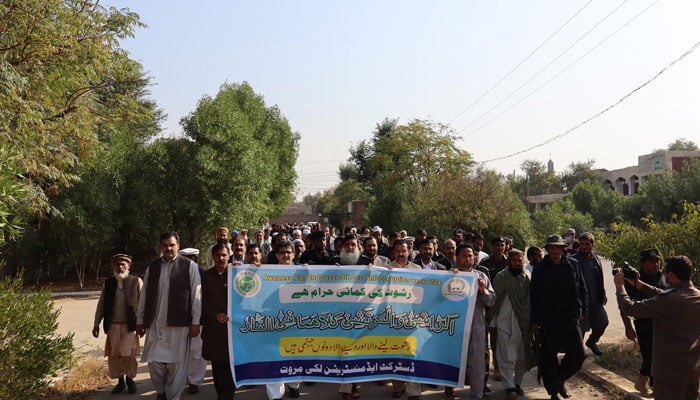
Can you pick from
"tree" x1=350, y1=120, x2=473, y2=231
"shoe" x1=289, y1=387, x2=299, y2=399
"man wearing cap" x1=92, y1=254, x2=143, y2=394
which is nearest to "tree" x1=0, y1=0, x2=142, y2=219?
"man wearing cap" x1=92, y1=254, x2=143, y2=394

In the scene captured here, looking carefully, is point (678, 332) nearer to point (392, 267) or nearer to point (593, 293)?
point (392, 267)

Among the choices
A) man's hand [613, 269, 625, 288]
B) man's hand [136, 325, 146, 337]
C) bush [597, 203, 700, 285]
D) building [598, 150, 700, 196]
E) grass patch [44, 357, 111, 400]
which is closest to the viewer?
man's hand [613, 269, 625, 288]

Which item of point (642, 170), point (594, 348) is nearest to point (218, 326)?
point (594, 348)

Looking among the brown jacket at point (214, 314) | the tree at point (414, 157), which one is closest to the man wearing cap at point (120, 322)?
the brown jacket at point (214, 314)

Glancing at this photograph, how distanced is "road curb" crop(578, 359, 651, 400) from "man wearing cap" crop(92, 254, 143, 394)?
17.6 feet

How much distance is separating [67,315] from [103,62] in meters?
5.97

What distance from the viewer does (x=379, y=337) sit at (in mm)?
5848

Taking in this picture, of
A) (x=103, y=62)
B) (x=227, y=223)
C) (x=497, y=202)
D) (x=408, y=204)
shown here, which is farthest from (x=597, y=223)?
(x=103, y=62)

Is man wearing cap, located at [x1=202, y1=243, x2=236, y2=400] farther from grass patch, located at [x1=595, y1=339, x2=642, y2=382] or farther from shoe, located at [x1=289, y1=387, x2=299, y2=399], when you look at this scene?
grass patch, located at [x1=595, y1=339, x2=642, y2=382]

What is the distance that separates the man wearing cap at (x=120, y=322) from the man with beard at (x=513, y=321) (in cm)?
412

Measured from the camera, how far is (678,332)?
440 centimetres

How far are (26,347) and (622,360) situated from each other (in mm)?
6924

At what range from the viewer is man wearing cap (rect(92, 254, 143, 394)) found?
6.42 m

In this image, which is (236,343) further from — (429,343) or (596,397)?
(596,397)
